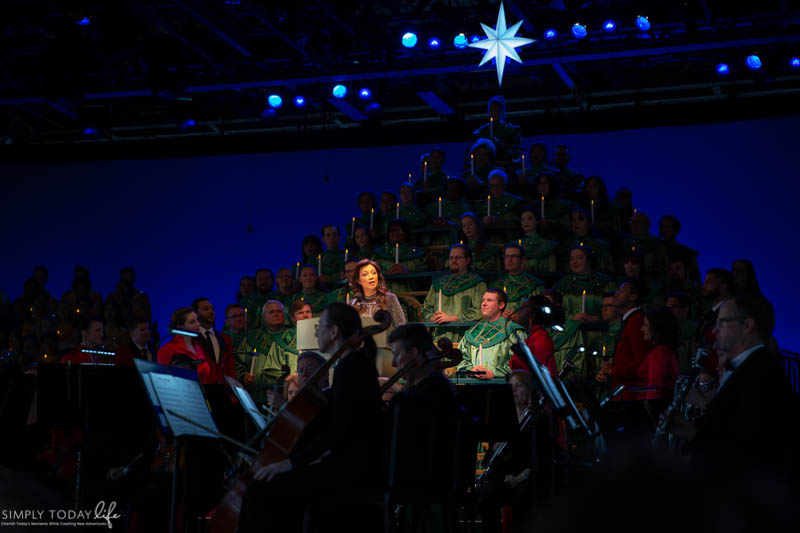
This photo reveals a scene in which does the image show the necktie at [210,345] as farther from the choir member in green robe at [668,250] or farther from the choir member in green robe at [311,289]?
the choir member in green robe at [668,250]

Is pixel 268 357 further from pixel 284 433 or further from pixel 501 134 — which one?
pixel 284 433

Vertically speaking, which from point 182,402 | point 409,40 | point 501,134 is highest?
point 409,40

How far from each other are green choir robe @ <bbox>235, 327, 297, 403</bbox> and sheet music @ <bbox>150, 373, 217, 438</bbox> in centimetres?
496

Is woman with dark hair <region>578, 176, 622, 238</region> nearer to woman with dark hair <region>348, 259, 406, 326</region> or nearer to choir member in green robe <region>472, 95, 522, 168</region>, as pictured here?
choir member in green robe <region>472, 95, 522, 168</region>

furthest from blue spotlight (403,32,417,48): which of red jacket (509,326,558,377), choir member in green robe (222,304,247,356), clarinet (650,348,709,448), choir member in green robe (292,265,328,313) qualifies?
clarinet (650,348,709,448)

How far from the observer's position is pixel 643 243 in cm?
1051

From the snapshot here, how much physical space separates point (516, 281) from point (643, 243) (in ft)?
6.35

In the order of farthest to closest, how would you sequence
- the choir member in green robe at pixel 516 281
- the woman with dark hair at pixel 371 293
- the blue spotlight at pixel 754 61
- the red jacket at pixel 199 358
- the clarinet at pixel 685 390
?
the blue spotlight at pixel 754 61 < the choir member in green robe at pixel 516 281 < the woman with dark hair at pixel 371 293 < the red jacket at pixel 199 358 < the clarinet at pixel 685 390

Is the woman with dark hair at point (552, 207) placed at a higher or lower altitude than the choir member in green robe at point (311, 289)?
higher

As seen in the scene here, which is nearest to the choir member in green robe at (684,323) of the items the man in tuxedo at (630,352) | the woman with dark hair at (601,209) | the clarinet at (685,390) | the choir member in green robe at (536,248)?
the man in tuxedo at (630,352)

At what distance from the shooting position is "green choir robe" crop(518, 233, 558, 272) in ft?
34.0

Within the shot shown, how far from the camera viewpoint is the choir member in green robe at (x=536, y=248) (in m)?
10.3

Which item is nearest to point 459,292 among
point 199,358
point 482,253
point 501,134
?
point 482,253

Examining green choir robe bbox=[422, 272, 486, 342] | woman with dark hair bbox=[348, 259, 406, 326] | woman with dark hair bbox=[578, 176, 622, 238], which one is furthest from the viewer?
woman with dark hair bbox=[578, 176, 622, 238]
